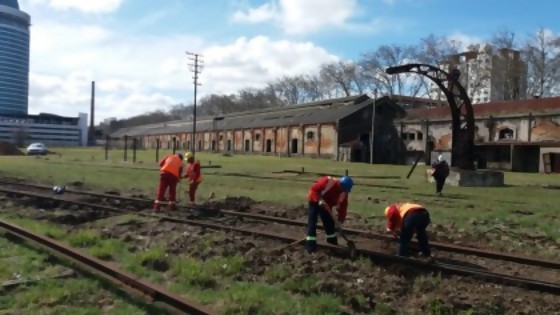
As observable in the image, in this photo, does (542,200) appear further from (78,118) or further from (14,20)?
(14,20)

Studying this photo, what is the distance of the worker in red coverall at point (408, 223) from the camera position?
8164mm

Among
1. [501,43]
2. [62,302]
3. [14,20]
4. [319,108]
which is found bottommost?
[62,302]

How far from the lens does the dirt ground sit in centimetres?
619

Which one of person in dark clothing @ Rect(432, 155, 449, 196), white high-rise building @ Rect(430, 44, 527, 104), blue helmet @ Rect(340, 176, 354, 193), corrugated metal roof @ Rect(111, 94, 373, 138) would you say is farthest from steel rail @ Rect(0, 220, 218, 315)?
white high-rise building @ Rect(430, 44, 527, 104)

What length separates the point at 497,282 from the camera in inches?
283

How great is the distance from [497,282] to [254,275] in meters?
3.12

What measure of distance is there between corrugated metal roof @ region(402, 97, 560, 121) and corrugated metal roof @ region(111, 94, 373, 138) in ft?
25.5

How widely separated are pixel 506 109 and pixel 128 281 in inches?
1941

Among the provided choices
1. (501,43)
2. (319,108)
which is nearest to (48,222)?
(319,108)

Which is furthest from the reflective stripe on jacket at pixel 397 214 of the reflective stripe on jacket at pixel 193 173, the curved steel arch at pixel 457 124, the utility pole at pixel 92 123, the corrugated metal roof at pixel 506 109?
the utility pole at pixel 92 123

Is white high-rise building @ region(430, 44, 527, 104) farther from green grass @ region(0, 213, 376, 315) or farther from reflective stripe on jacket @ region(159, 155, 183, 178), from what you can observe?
green grass @ region(0, 213, 376, 315)

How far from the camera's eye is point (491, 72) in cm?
7575

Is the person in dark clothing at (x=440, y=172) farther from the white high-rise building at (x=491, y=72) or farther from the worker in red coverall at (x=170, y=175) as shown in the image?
the white high-rise building at (x=491, y=72)

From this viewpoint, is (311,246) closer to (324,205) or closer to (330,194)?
(324,205)
